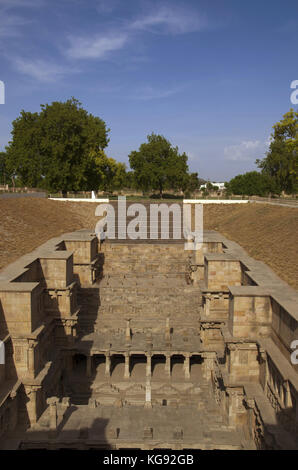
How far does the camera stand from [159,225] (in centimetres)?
3491

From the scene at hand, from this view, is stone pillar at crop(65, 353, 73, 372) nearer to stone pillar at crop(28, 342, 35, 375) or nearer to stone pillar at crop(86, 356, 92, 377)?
stone pillar at crop(86, 356, 92, 377)

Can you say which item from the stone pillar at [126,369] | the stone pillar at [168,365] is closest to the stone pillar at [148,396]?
the stone pillar at [126,369]

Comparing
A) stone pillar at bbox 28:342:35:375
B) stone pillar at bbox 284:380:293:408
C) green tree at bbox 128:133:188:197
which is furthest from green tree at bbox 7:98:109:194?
stone pillar at bbox 284:380:293:408

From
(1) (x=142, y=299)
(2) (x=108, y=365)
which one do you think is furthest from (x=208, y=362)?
(1) (x=142, y=299)

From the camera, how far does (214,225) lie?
34688mm

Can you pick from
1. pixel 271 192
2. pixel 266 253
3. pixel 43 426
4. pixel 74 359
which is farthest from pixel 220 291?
pixel 271 192

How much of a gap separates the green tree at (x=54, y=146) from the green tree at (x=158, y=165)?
13.8 metres

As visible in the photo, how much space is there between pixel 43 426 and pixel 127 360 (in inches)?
199

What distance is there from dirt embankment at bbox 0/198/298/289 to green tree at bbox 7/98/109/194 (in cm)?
409

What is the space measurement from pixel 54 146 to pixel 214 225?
61.1 feet

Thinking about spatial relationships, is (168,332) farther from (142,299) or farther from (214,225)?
(214,225)

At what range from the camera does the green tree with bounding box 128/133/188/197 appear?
53.2m

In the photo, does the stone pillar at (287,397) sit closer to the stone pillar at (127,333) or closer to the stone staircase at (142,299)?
the stone pillar at (127,333)

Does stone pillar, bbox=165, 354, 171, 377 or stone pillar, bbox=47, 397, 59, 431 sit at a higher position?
stone pillar, bbox=47, 397, 59, 431
